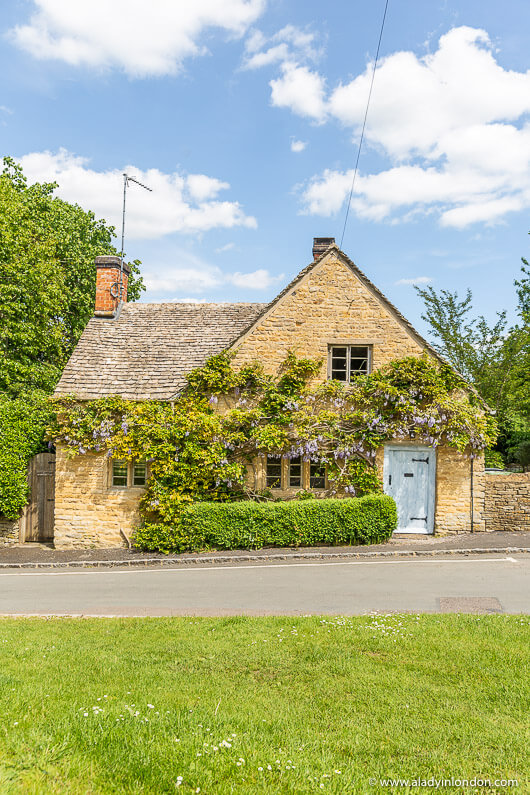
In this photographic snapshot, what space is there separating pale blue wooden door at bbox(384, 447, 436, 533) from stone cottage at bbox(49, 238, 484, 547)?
3cm

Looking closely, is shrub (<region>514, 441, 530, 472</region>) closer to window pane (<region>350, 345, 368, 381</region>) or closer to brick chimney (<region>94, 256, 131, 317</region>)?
window pane (<region>350, 345, 368, 381</region>)

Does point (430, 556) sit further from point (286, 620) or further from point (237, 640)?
point (237, 640)

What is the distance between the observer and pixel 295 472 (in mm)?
17578

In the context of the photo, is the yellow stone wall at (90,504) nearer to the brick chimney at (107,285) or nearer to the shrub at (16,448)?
the shrub at (16,448)

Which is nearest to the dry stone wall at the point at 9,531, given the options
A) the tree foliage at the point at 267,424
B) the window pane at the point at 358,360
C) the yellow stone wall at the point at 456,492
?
the tree foliage at the point at 267,424

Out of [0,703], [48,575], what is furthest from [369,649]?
[48,575]

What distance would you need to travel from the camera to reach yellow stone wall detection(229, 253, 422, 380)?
58.2 ft

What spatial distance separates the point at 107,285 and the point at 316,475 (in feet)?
36.1

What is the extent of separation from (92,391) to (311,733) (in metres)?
14.5

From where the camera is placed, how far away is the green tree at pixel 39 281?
23297 millimetres

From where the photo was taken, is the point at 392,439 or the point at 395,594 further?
the point at 392,439

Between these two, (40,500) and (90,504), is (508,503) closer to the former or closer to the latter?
(90,504)

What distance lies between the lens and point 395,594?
10539 mm

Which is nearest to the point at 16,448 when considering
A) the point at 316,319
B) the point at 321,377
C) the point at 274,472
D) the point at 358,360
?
the point at 274,472
